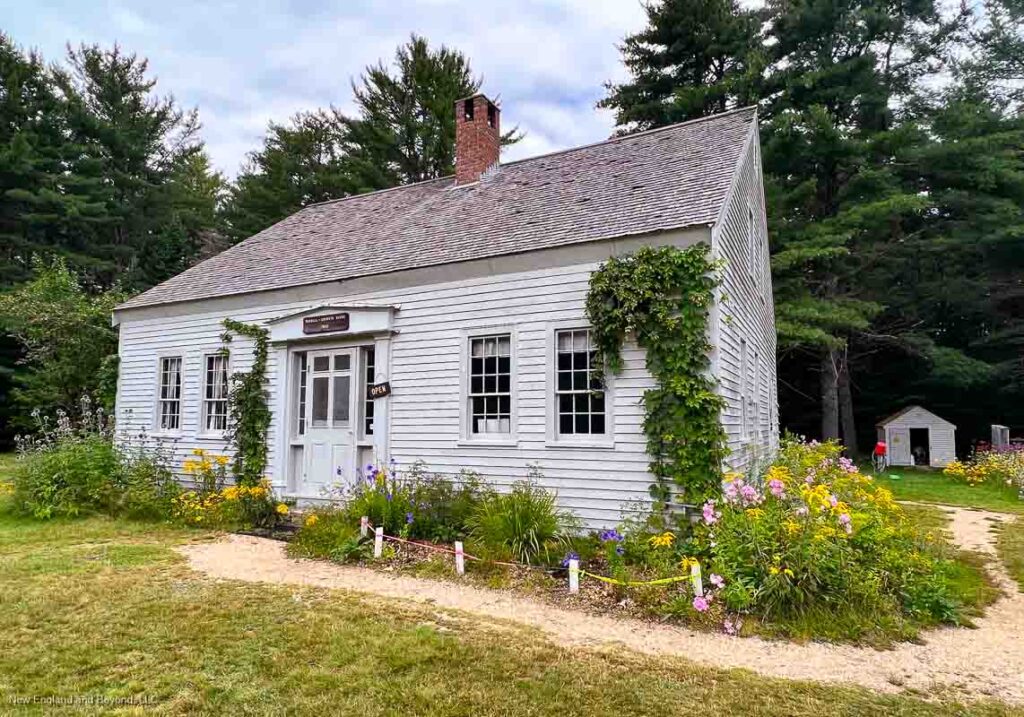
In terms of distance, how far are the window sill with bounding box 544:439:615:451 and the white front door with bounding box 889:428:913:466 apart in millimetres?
17092

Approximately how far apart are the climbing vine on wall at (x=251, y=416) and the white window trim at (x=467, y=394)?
400 centimetres

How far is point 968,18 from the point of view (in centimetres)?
2239

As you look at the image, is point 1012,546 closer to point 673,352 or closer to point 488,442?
point 673,352

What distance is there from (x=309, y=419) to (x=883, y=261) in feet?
72.9

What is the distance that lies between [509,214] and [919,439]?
18499 millimetres

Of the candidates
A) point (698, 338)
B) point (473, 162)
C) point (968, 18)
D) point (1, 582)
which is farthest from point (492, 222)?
point (968, 18)

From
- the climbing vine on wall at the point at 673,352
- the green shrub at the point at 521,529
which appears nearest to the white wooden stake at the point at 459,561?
the green shrub at the point at 521,529

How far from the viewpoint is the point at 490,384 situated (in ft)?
28.5

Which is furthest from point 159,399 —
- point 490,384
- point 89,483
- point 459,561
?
point 459,561

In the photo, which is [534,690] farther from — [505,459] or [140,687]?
[505,459]

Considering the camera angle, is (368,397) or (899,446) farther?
(899,446)

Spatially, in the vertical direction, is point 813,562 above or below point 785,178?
below

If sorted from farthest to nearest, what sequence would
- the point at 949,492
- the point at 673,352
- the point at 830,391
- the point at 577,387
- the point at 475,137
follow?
the point at 830,391 < the point at 949,492 < the point at 475,137 < the point at 577,387 < the point at 673,352

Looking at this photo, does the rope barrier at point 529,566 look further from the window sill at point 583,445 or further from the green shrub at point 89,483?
the green shrub at point 89,483
